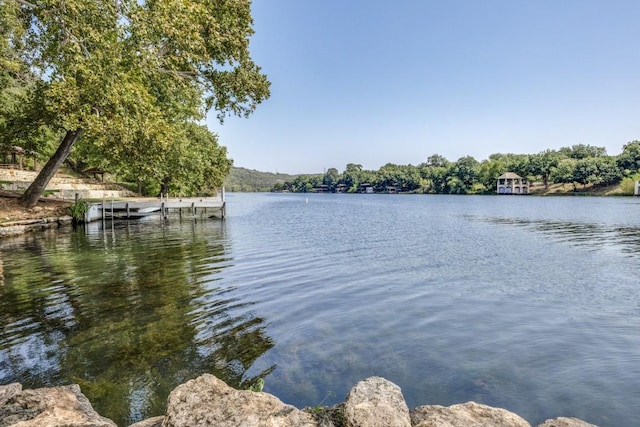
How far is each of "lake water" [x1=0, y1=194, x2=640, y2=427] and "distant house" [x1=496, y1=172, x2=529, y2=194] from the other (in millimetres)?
124091

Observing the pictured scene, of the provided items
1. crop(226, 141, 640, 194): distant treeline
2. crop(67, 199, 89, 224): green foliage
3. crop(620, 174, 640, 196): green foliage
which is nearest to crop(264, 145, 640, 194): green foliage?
crop(226, 141, 640, 194): distant treeline

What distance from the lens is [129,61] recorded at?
50.9ft

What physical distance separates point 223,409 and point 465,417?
203 centimetres

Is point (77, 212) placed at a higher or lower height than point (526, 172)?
lower

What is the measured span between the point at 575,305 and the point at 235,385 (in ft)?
28.7

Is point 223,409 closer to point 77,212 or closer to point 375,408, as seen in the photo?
point 375,408

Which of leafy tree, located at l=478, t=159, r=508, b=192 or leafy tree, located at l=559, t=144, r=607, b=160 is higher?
leafy tree, located at l=559, t=144, r=607, b=160

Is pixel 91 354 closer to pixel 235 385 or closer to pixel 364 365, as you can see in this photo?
pixel 235 385

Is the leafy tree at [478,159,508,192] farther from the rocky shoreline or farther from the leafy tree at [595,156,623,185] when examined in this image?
the rocky shoreline

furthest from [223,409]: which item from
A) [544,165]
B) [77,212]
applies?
[544,165]

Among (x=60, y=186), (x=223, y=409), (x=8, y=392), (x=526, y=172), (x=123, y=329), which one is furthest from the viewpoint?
(x=526, y=172)

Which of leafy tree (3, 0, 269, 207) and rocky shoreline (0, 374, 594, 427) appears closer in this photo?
rocky shoreline (0, 374, 594, 427)

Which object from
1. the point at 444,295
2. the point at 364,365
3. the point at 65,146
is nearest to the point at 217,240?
the point at 65,146

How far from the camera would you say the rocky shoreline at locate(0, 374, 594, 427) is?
9.75 feet
